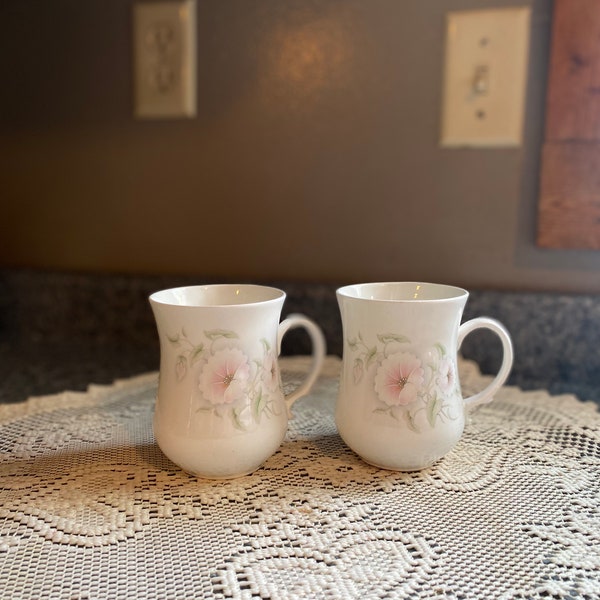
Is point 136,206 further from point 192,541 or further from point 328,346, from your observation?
point 192,541

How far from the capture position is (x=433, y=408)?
0.48 m

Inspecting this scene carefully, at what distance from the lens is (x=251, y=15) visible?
2.87 feet

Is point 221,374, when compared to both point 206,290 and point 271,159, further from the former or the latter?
point 271,159

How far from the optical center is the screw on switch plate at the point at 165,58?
89 centimetres

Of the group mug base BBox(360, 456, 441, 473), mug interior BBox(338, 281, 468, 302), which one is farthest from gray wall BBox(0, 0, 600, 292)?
mug base BBox(360, 456, 441, 473)

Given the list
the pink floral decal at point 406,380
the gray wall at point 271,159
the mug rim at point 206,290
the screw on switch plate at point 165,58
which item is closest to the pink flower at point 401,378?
the pink floral decal at point 406,380

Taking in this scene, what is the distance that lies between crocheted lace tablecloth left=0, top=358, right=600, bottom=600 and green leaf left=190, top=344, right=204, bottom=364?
4.0 inches

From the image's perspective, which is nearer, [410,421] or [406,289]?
[410,421]

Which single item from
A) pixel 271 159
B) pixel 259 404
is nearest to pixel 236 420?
pixel 259 404

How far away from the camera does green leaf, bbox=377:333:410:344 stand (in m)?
0.47

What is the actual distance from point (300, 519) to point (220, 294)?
219 mm

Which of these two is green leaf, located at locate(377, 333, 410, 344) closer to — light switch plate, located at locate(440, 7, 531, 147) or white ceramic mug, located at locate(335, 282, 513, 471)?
white ceramic mug, located at locate(335, 282, 513, 471)

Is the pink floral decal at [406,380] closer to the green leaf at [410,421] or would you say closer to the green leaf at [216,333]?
the green leaf at [410,421]

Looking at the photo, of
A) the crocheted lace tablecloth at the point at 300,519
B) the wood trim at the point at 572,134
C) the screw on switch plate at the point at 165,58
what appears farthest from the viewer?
the screw on switch plate at the point at 165,58
